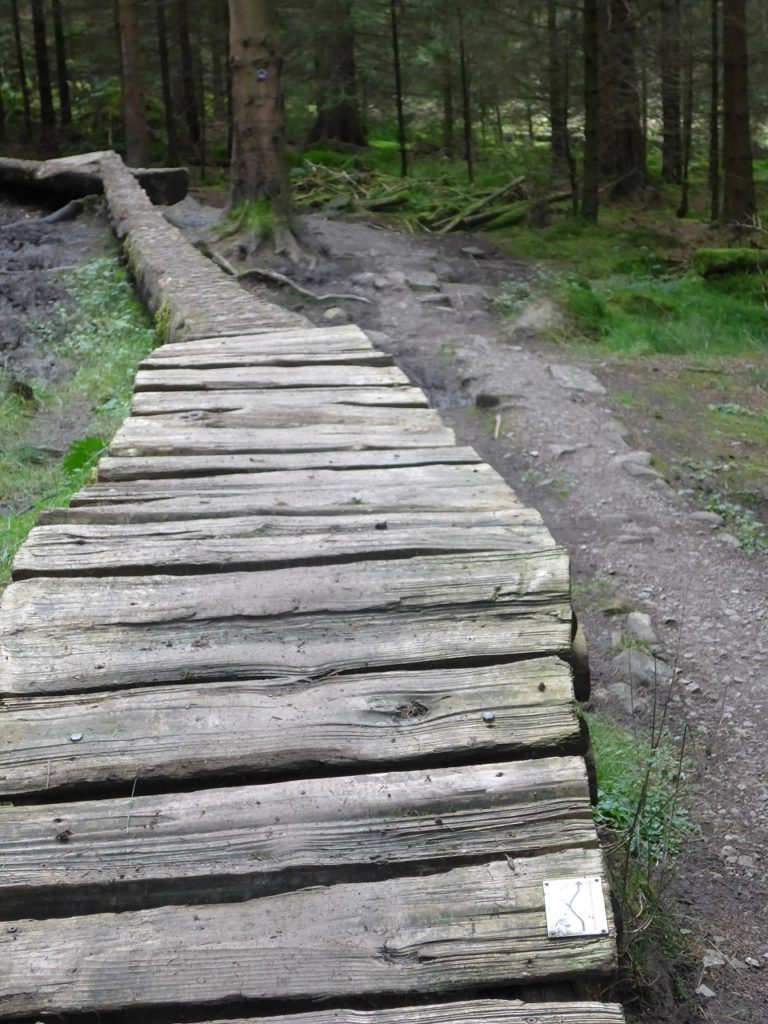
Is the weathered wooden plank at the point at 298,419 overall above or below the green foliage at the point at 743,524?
above

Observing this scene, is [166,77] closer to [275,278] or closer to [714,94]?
[714,94]

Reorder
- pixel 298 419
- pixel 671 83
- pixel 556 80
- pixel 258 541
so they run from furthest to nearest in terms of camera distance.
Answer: pixel 671 83, pixel 556 80, pixel 298 419, pixel 258 541

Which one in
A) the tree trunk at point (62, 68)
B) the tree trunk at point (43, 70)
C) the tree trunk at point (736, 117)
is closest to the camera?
the tree trunk at point (736, 117)

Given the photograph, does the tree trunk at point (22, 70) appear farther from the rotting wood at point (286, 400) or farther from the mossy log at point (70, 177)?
the rotting wood at point (286, 400)

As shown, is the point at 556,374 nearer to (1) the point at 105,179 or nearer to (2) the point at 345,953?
(2) the point at 345,953

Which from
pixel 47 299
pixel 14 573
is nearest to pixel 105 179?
pixel 47 299

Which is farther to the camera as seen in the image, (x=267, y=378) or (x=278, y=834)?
(x=267, y=378)

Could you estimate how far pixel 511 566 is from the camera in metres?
2.94

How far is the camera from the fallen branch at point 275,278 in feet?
34.7

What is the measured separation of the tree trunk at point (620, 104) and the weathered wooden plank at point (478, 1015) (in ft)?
53.1

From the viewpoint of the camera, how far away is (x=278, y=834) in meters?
2.04

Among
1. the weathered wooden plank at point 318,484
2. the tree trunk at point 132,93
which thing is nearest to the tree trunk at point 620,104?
the tree trunk at point 132,93

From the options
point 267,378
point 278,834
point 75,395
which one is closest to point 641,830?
point 278,834

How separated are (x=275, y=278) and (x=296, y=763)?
30.8 feet
